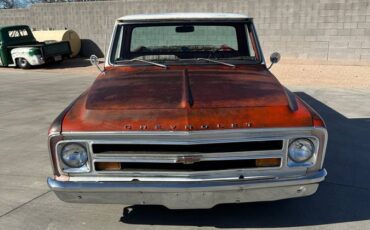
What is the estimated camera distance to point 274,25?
47.0 feet

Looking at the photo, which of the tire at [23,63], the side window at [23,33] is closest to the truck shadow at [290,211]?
the tire at [23,63]

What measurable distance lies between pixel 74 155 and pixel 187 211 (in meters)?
1.15

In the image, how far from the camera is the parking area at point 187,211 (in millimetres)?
3396

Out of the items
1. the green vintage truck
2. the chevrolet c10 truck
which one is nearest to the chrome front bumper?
the chevrolet c10 truck

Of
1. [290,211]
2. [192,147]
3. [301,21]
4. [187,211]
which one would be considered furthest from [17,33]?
[192,147]

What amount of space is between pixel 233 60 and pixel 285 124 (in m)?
1.39

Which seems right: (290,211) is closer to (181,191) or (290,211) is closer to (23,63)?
(181,191)

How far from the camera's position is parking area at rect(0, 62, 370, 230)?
11.1ft

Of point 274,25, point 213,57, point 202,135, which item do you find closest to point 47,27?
point 274,25

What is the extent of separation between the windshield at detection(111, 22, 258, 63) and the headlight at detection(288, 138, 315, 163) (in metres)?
1.41

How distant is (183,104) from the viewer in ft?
9.78

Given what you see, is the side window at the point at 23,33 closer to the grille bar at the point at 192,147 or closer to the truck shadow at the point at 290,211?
the truck shadow at the point at 290,211

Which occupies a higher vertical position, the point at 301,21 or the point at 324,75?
the point at 301,21

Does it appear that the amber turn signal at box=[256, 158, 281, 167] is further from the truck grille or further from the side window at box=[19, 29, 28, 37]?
the side window at box=[19, 29, 28, 37]
